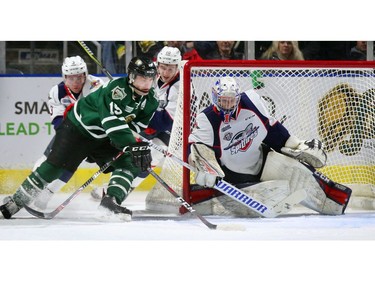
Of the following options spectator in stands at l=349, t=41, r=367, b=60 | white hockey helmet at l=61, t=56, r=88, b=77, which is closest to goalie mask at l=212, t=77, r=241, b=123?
white hockey helmet at l=61, t=56, r=88, b=77

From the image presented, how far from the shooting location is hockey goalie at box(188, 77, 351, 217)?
5.06 metres

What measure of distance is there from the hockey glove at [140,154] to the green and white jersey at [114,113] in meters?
0.03

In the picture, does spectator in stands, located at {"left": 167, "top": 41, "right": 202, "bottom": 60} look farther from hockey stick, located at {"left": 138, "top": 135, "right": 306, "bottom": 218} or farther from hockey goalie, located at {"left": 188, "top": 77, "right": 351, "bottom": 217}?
hockey stick, located at {"left": 138, "top": 135, "right": 306, "bottom": 218}

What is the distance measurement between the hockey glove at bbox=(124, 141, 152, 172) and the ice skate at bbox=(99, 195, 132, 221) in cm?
34

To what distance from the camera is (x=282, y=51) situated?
6.73m

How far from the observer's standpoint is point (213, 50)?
6766 mm

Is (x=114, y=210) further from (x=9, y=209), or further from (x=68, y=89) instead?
(x=68, y=89)

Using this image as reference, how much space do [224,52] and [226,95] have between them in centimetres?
183

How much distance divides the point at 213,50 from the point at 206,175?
202 cm

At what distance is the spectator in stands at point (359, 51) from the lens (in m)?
6.70

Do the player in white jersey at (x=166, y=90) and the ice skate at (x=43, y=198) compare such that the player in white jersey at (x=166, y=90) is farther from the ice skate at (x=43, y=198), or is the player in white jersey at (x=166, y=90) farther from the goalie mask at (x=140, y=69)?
the goalie mask at (x=140, y=69)

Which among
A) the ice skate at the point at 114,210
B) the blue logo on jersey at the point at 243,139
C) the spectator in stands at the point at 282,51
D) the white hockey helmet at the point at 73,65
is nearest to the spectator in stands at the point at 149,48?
the spectator in stands at the point at 282,51

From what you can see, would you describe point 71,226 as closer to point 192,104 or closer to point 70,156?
point 70,156

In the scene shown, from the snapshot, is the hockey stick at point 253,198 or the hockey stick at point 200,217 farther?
the hockey stick at point 253,198
